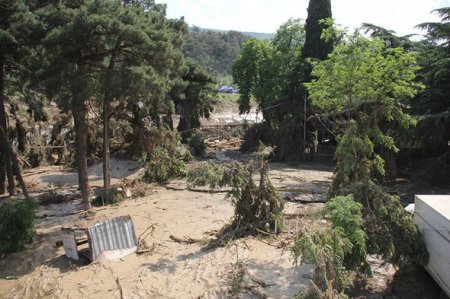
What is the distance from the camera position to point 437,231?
22.4 feet

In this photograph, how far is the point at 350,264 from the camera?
6.99m

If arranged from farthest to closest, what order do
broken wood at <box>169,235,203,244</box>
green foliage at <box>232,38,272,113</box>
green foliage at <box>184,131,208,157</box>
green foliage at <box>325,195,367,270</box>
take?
green foliage at <box>232,38,272,113</box> → green foliage at <box>184,131,208,157</box> → broken wood at <box>169,235,203,244</box> → green foliage at <box>325,195,367,270</box>

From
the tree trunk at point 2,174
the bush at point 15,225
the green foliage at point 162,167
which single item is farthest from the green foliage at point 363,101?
the tree trunk at point 2,174

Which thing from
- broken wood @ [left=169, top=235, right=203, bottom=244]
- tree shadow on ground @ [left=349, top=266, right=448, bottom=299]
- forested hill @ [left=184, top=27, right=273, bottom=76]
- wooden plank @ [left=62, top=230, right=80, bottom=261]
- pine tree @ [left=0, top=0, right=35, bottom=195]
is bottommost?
tree shadow on ground @ [left=349, top=266, right=448, bottom=299]

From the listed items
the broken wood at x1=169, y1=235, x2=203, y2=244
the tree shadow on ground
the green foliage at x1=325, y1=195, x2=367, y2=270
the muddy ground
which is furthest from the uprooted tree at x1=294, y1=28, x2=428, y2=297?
the broken wood at x1=169, y1=235, x2=203, y2=244

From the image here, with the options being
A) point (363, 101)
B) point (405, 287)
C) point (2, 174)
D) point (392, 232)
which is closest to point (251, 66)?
point (2, 174)

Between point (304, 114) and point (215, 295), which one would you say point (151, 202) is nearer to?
point (215, 295)

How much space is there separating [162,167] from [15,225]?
8338 mm

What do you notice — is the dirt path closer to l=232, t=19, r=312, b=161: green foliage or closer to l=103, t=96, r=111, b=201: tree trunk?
l=103, t=96, r=111, b=201: tree trunk

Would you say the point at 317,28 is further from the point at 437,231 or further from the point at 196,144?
the point at 437,231

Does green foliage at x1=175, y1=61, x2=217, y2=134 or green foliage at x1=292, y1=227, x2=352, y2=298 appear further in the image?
green foliage at x1=175, y1=61, x2=217, y2=134

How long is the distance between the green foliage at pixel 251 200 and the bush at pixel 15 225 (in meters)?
4.41

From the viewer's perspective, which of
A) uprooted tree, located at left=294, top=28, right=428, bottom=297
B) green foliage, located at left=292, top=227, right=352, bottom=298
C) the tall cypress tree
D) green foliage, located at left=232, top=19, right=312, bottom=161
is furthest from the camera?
green foliage, located at left=232, top=19, right=312, bottom=161

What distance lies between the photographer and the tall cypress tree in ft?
74.1
